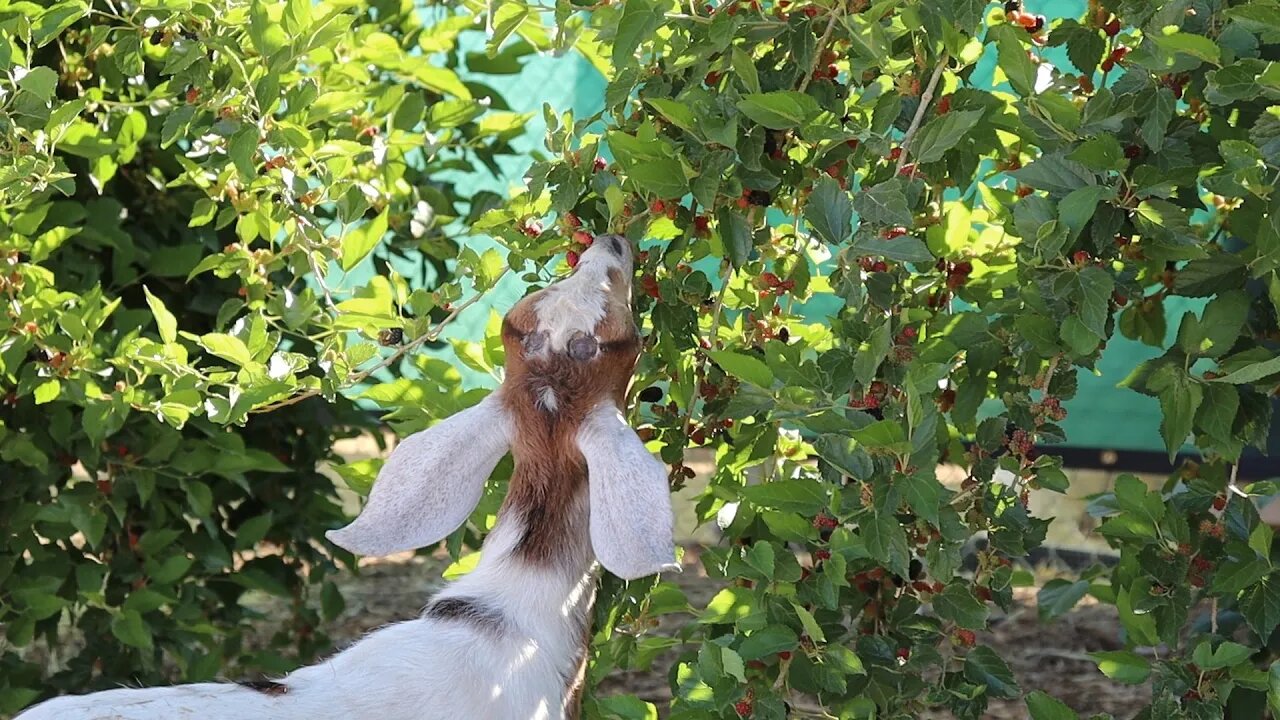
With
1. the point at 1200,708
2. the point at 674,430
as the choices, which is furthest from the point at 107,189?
the point at 1200,708

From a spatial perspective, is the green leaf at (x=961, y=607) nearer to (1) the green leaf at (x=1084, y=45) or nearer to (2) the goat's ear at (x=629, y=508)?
(2) the goat's ear at (x=629, y=508)

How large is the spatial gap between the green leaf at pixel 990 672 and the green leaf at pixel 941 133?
0.84 m

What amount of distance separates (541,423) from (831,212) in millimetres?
684

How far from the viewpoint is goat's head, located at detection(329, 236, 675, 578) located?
2.52 metres

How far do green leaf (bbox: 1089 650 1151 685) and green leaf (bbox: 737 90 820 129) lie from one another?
A: 102 cm

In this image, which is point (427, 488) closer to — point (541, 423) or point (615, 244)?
point (541, 423)

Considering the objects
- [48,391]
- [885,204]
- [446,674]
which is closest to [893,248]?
[885,204]

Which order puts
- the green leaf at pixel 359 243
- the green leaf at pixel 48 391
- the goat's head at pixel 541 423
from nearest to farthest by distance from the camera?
the goat's head at pixel 541 423, the green leaf at pixel 359 243, the green leaf at pixel 48 391

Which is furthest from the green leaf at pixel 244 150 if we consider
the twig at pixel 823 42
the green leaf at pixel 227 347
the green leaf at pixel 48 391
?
the twig at pixel 823 42

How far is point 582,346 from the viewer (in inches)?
102

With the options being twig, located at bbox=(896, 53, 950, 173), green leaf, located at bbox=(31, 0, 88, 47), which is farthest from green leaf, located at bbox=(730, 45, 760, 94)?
green leaf, located at bbox=(31, 0, 88, 47)

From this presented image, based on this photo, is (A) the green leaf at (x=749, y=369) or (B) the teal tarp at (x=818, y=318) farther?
(B) the teal tarp at (x=818, y=318)

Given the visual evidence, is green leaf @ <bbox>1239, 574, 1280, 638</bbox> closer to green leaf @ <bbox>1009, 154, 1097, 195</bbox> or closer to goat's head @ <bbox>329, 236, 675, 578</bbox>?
green leaf @ <bbox>1009, 154, 1097, 195</bbox>

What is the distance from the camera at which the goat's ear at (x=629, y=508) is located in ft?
7.48
